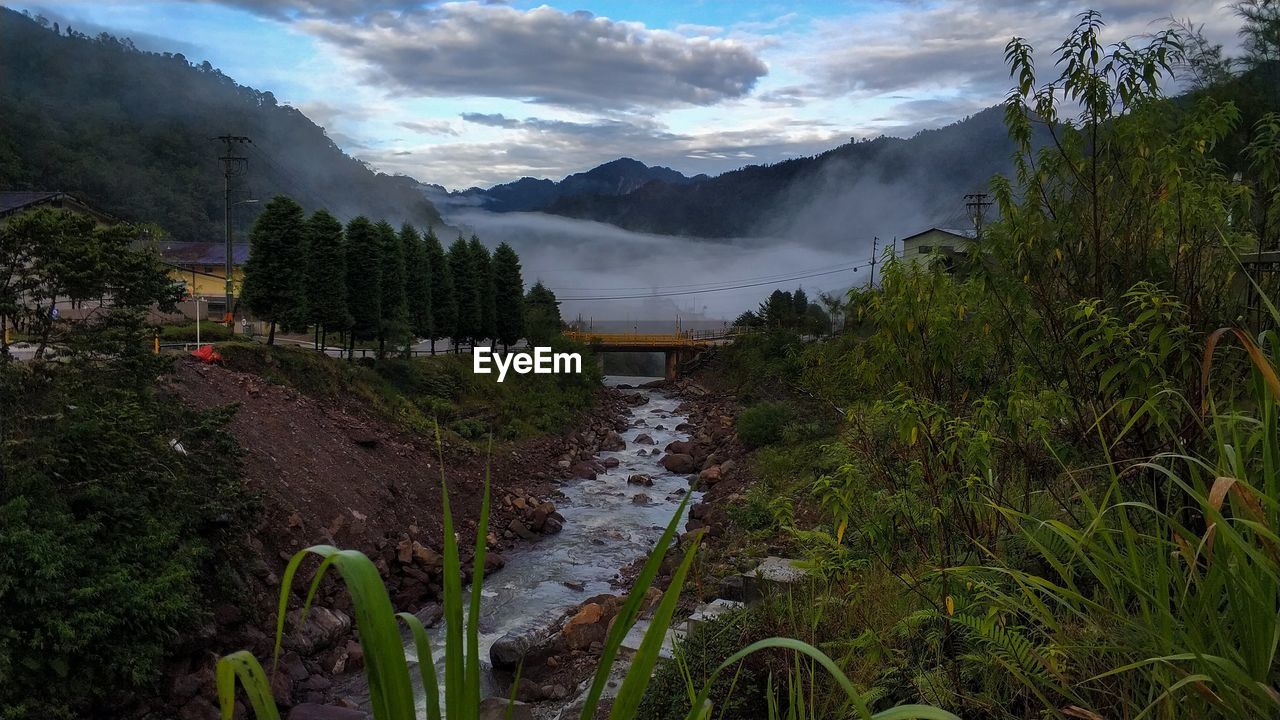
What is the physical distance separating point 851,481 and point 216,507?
29.6ft

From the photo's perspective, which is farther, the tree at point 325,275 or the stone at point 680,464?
the stone at point 680,464

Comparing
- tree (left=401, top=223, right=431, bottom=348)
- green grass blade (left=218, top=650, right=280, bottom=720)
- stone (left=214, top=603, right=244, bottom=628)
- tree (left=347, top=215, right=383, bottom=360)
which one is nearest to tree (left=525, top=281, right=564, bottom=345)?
tree (left=401, top=223, right=431, bottom=348)

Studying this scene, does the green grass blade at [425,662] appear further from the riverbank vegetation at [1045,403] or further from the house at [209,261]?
→ the house at [209,261]

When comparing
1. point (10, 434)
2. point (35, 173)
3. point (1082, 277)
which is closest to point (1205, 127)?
point (1082, 277)

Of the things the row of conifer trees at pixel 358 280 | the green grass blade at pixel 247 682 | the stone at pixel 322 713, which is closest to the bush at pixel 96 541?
the stone at pixel 322 713

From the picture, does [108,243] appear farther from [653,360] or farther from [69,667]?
[653,360]

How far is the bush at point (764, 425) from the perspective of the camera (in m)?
21.7

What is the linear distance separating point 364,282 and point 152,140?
6173cm

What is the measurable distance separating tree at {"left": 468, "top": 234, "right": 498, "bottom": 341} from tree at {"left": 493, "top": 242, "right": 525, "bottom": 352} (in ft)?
1.86

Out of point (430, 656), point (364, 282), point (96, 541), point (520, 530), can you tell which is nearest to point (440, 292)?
point (364, 282)

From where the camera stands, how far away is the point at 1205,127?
393cm

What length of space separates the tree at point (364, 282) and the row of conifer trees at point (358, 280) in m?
0.03

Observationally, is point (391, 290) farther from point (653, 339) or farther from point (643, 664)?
point (643, 664)

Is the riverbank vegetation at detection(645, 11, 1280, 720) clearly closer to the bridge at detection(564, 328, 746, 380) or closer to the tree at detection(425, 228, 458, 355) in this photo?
the tree at detection(425, 228, 458, 355)
